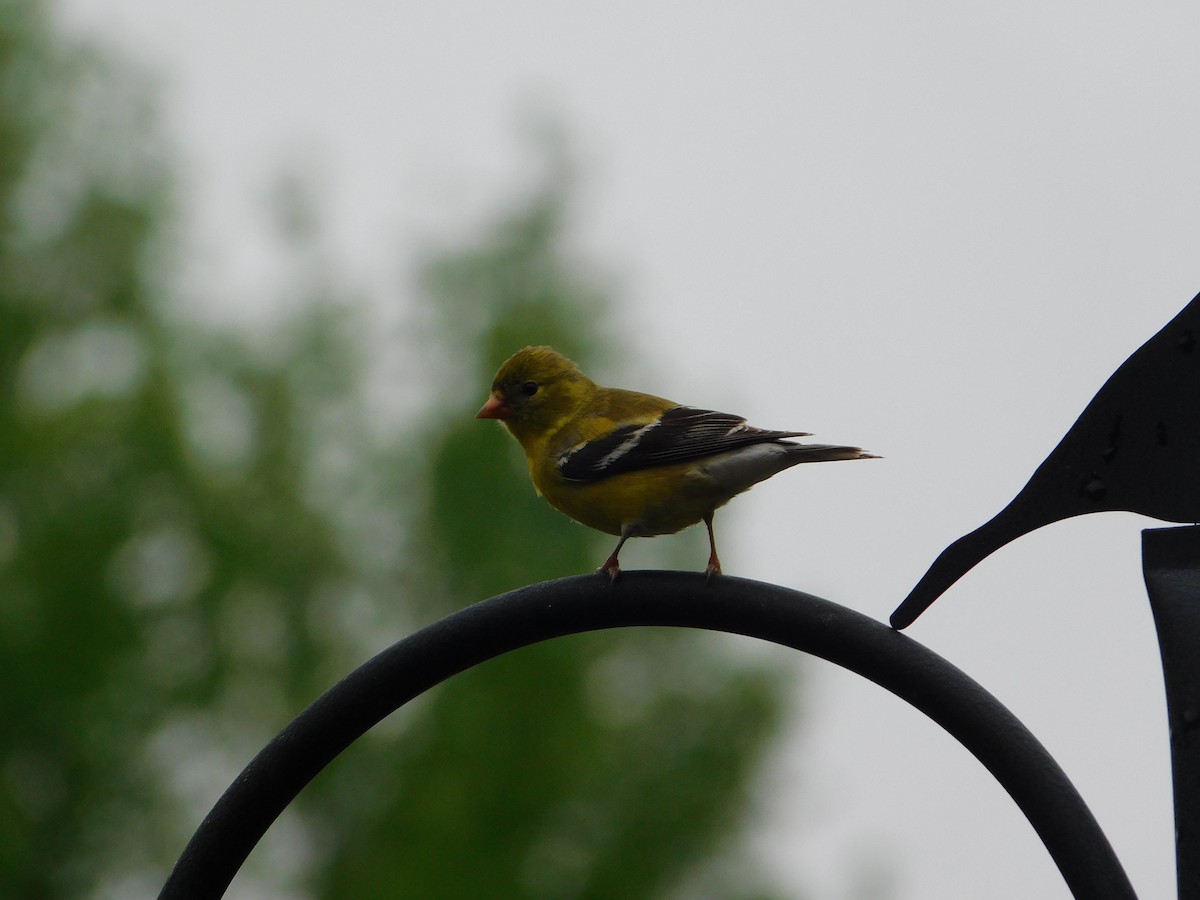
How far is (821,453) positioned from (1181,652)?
6.35 ft

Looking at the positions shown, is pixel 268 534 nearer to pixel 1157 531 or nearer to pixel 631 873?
pixel 631 873

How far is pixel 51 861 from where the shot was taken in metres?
11.3

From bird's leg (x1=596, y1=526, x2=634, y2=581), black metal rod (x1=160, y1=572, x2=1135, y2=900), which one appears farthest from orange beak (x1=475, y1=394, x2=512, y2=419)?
black metal rod (x1=160, y1=572, x2=1135, y2=900)

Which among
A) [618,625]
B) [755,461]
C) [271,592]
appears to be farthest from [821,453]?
[271,592]

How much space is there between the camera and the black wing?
3.91 meters

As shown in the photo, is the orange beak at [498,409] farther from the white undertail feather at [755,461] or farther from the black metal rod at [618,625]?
the black metal rod at [618,625]

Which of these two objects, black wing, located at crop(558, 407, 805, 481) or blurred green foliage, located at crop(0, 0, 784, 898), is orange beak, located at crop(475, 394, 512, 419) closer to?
black wing, located at crop(558, 407, 805, 481)

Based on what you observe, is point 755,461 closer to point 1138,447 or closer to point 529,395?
point 529,395

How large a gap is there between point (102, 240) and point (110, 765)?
538cm

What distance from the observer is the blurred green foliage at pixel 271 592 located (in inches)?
430

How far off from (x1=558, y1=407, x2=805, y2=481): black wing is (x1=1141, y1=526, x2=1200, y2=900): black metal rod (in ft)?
6.12

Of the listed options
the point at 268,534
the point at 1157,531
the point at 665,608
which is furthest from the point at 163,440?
the point at 1157,531

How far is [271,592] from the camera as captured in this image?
13.7 m

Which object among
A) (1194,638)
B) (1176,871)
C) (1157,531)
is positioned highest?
(1157,531)
